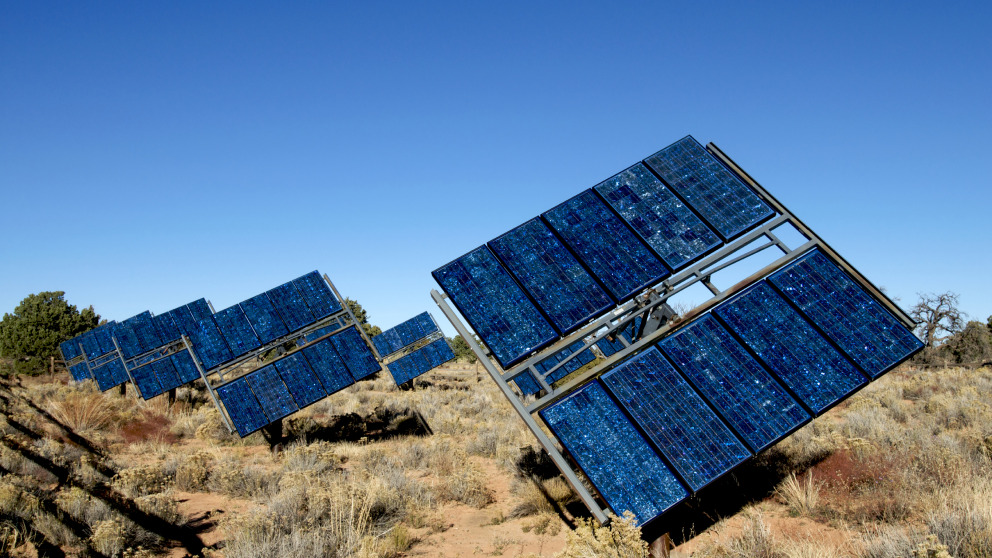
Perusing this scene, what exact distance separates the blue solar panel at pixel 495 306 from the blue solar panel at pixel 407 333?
19166 mm

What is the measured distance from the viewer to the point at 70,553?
759cm

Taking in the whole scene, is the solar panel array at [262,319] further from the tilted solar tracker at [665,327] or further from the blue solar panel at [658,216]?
the blue solar panel at [658,216]

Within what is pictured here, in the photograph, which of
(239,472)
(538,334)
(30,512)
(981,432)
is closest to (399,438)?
(239,472)

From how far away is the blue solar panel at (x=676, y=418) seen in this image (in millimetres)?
6379

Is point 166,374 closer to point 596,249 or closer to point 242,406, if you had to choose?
point 242,406

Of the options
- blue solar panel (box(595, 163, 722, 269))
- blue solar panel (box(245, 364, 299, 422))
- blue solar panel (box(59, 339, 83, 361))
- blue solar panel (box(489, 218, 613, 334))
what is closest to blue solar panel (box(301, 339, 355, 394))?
blue solar panel (box(245, 364, 299, 422))

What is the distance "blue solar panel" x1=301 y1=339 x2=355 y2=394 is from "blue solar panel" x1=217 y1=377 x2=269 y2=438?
1.77 meters

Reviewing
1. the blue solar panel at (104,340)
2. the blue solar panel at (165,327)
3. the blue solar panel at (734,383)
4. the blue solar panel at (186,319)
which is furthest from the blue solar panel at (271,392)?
the blue solar panel at (104,340)

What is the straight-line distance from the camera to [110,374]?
1137 inches

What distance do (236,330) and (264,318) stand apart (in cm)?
86

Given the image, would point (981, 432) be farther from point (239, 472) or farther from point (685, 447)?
point (239, 472)

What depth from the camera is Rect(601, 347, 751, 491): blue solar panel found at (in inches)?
251

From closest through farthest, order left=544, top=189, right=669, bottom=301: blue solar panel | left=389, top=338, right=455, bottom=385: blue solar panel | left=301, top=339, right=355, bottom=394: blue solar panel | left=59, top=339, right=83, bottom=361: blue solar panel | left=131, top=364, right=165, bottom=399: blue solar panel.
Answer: left=544, top=189, right=669, bottom=301: blue solar panel → left=301, top=339, right=355, bottom=394: blue solar panel → left=131, top=364, right=165, bottom=399: blue solar panel → left=389, top=338, right=455, bottom=385: blue solar panel → left=59, top=339, right=83, bottom=361: blue solar panel

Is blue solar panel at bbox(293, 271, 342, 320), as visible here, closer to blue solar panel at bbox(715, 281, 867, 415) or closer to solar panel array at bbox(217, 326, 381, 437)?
solar panel array at bbox(217, 326, 381, 437)
